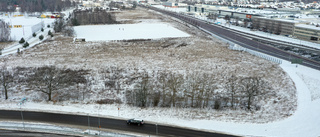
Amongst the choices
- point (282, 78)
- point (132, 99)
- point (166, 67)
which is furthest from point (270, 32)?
point (132, 99)

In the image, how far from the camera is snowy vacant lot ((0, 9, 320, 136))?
94.8 feet

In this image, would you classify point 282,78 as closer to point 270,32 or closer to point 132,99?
point 132,99

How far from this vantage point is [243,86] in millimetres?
39031

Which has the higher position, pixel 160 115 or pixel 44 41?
pixel 44 41

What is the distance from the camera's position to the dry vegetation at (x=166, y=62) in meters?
33.2

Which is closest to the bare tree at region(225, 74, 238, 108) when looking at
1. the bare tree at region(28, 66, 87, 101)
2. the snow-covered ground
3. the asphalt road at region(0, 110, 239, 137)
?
the snow-covered ground

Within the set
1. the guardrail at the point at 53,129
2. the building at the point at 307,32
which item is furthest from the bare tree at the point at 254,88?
the building at the point at 307,32

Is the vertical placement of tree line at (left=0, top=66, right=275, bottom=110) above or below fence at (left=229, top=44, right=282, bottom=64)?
below

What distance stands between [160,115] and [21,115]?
53.4 feet

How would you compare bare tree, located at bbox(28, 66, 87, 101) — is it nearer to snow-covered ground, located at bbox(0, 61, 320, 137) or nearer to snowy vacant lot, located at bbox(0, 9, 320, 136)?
snowy vacant lot, located at bbox(0, 9, 320, 136)

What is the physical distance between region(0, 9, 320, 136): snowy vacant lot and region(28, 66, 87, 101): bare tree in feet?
3.79

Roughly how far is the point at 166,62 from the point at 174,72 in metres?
→ 6.93

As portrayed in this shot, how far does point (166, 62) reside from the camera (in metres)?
52.1

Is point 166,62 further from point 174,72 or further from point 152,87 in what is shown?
point 152,87
